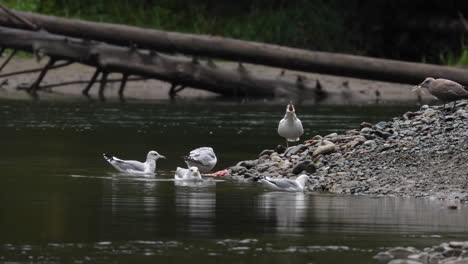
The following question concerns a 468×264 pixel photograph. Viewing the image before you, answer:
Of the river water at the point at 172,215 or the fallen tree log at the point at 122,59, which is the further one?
the fallen tree log at the point at 122,59

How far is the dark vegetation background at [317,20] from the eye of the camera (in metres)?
36.5

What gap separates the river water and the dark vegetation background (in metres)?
17.8

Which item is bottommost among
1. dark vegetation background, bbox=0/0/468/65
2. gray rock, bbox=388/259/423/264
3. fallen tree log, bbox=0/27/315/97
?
gray rock, bbox=388/259/423/264

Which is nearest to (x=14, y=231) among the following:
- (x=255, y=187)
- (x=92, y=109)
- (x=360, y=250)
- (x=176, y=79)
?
(x=360, y=250)

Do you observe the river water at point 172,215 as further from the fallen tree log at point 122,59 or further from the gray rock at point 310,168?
the fallen tree log at point 122,59

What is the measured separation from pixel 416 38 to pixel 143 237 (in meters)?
29.0

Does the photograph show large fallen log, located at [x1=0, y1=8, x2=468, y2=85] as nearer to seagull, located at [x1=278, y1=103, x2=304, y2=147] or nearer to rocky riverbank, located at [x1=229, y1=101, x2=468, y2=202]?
rocky riverbank, located at [x1=229, y1=101, x2=468, y2=202]

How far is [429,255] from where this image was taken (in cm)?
829

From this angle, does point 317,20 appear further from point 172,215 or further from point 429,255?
point 429,255

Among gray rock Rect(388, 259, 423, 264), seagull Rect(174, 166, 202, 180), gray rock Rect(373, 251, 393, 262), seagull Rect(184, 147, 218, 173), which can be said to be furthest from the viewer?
seagull Rect(184, 147, 218, 173)

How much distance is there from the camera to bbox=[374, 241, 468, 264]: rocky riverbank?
26.7 ft

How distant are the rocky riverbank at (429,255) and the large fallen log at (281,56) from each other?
62.5ft

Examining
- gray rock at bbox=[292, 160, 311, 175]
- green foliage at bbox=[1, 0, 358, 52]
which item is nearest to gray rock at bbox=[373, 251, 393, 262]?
gray rock at bbox=[292, 160, 311, 175]

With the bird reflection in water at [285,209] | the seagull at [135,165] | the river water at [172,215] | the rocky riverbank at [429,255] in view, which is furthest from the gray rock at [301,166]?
the rocky riverbank at [429,255]
